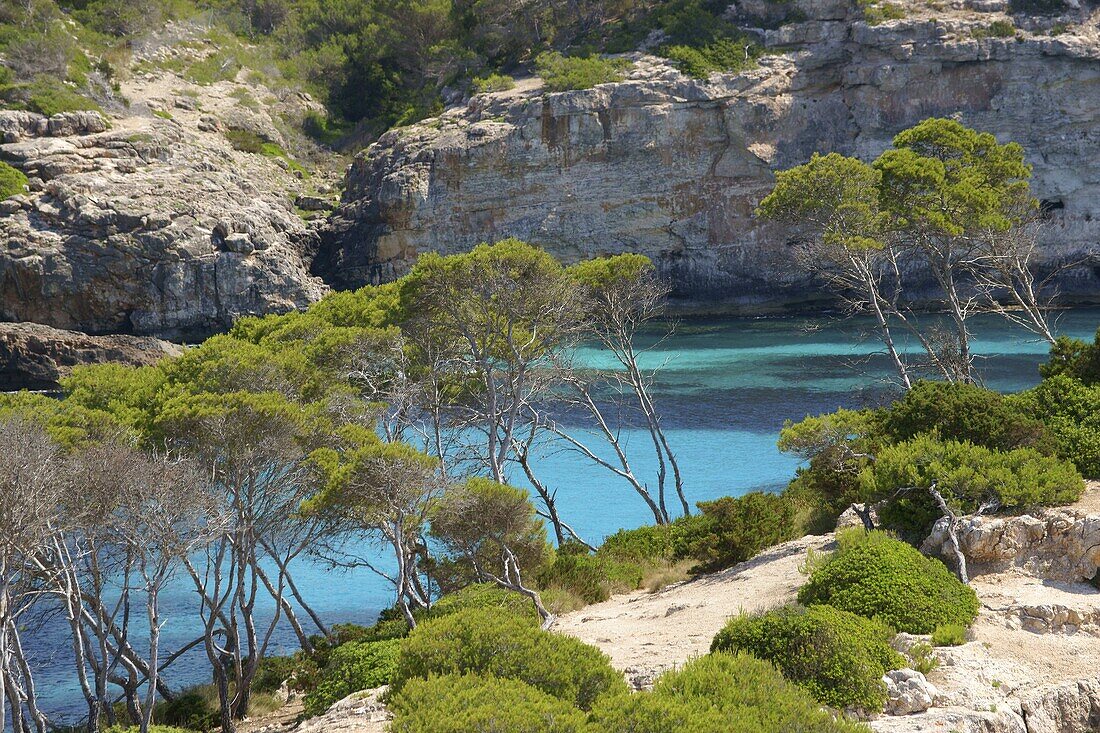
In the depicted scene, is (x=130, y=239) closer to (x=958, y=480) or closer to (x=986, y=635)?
(x=958, y=480)

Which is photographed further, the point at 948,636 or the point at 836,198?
the point at 836,198

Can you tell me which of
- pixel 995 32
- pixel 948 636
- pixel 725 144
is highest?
pixel 995 32

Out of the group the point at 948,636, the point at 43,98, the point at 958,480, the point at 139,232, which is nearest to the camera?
the point at 948,636

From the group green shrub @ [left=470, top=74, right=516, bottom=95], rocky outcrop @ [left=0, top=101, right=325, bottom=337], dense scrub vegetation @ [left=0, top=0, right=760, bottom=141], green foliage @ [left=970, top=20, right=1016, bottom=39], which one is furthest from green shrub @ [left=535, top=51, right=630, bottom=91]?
green foliage @ [left=970, top=20, right=1016, bottom=39]

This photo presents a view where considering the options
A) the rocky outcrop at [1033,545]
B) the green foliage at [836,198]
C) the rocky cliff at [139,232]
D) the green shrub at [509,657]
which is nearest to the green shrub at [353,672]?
the green shrub at [509,657]

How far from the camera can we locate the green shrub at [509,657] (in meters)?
7.22

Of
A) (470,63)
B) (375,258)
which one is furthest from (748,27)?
(375,258)

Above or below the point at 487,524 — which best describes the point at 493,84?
above

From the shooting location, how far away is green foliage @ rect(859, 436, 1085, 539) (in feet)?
34.1

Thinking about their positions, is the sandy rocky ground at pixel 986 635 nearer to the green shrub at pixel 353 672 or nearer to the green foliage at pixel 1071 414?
the green shrub at pixel 353 672

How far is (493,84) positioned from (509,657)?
145ft

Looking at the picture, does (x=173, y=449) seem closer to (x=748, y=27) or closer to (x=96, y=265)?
(x=96, y=265)

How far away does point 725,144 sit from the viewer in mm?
45688

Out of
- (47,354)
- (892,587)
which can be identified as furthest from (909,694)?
(47,354)
